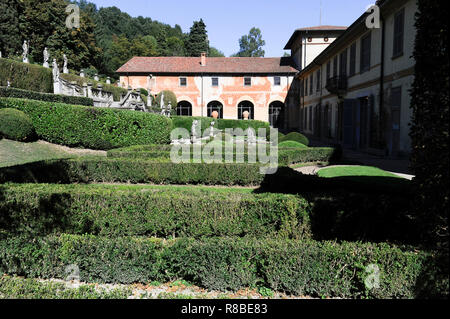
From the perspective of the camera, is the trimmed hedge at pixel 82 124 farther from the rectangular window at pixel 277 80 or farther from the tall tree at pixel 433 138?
the rectangular window at pixel 277 80

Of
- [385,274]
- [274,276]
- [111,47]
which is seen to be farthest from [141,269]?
[111,47]

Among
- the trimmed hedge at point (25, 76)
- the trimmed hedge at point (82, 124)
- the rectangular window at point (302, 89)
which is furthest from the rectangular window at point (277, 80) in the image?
the trimmed hedge at point (82, 124)

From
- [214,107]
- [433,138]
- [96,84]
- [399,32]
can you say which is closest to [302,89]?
[214,107]

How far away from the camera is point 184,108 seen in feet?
131

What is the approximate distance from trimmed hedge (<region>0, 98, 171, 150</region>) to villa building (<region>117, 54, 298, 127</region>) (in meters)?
22.9

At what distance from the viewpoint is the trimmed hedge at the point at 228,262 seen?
352 centimetres

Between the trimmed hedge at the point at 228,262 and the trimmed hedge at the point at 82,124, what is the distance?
38.8 ft

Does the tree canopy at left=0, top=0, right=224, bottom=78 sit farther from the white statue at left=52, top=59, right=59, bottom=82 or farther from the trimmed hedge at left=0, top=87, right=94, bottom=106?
Result: the trimmed hedge at left=0, top=87, right=94, bottom=106

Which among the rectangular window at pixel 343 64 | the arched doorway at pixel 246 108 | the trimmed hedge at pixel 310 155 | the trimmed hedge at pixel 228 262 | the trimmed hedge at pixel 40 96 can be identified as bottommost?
the trimmed hedge at pixel 228 262

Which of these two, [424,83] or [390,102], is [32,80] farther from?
[424,83]

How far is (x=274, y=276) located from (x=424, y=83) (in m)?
2.62

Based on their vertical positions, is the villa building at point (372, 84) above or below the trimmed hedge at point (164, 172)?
above

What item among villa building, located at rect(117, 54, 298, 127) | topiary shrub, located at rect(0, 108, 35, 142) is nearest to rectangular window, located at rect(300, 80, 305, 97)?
villa building, located at rect(117, 54, 298, 127)

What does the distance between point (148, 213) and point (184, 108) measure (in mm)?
35911
